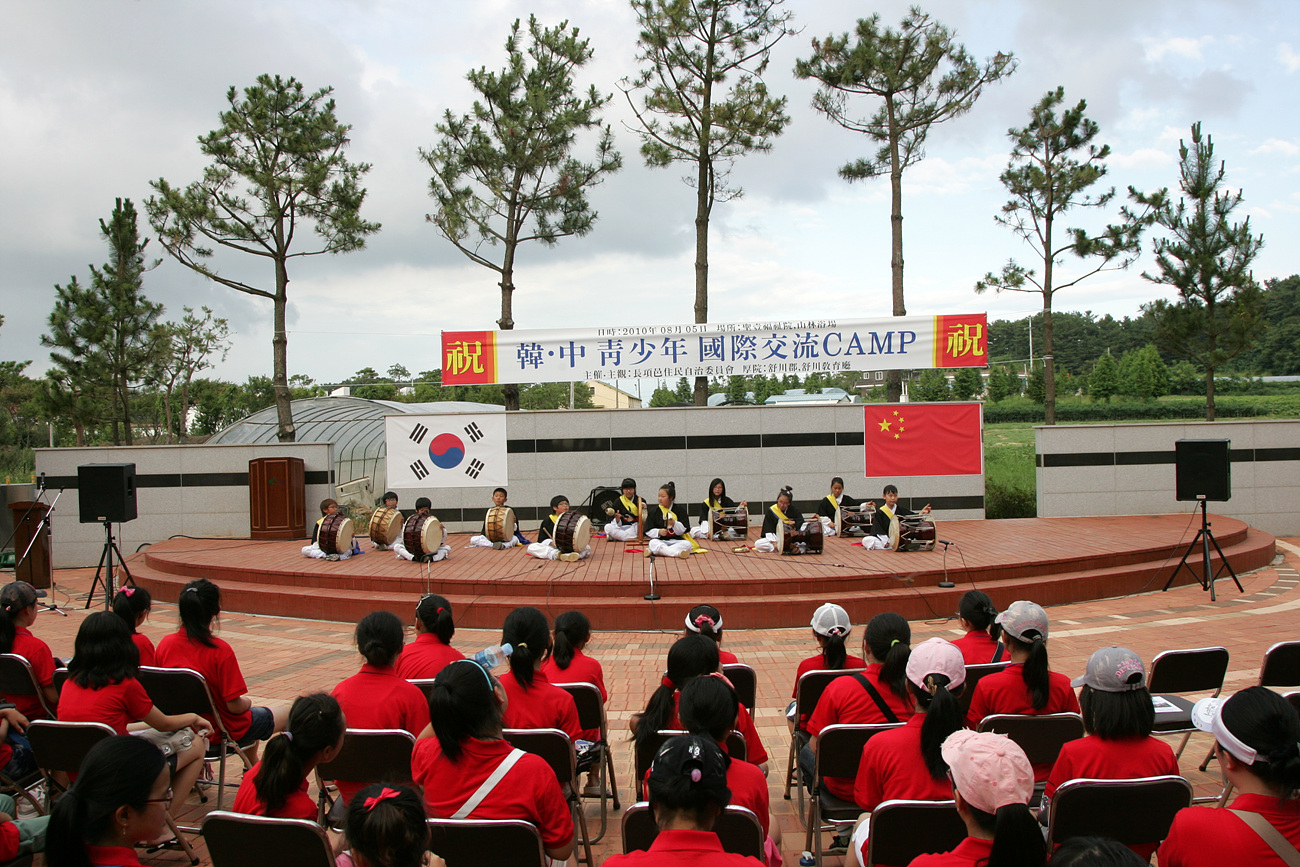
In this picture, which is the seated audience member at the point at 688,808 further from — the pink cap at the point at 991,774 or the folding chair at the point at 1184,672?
the folding chair at the point at 1184,672

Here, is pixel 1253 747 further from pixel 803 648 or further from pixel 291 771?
pixel 803 648

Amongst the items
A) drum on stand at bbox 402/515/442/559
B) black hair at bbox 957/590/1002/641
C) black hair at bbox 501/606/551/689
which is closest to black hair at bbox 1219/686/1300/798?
black hair at bbox 957/590/1002/641

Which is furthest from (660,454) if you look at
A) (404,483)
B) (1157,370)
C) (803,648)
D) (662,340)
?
(1157,370)

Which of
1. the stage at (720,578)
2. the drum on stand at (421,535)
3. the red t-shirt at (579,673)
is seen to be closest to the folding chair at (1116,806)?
the red t-shirt at (579,673)

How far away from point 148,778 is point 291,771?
0.50 meters

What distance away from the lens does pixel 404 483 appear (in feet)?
51.5

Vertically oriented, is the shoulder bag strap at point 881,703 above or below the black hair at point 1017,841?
below

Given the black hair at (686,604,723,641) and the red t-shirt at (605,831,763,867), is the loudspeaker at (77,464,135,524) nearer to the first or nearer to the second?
the black hair at (686,604,723,641)

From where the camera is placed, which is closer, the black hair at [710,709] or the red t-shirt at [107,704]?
the black hair at [710,709]

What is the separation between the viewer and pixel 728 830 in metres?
2.82

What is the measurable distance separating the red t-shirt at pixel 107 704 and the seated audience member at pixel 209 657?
1.58 ft

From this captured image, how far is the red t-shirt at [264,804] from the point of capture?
2977 millimetres

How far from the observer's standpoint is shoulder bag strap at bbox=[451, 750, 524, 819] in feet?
9.77

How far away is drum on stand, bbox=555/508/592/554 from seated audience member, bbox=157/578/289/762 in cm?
698
